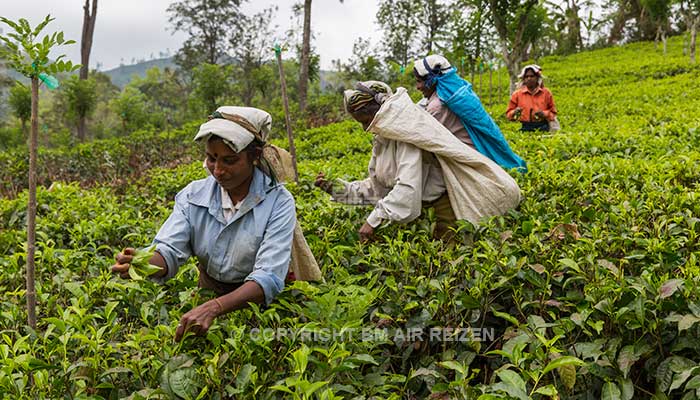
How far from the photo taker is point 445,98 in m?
2.97

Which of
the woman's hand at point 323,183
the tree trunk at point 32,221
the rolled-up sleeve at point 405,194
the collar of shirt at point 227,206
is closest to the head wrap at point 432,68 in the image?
the rolled-up sleeve at point 405,194

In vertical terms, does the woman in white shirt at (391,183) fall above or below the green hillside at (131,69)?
below

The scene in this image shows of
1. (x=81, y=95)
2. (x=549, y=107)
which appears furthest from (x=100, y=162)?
(x=549, y=107)

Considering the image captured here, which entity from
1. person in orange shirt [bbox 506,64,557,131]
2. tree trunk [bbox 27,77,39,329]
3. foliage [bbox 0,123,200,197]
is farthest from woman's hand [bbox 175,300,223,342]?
foliage [bbox 0,123,200,197]

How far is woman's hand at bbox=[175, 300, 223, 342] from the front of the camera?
1466 mm

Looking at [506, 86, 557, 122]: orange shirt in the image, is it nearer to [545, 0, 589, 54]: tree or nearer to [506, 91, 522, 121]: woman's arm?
[506, 91, 522, 121]: woman's arm

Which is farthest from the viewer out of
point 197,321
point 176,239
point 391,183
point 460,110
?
point 460,110

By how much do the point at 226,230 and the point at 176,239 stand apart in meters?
0.17

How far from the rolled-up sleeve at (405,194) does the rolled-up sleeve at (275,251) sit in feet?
2.24

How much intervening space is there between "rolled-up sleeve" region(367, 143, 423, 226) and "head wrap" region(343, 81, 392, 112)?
29 centimetres

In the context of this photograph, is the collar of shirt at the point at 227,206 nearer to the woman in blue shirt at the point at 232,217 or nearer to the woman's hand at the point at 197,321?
the woman in blue shirt at the point at 232,217

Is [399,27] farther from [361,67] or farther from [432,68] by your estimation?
[432,68]

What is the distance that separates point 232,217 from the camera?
6.23 ft

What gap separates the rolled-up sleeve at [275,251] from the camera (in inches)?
66.6
